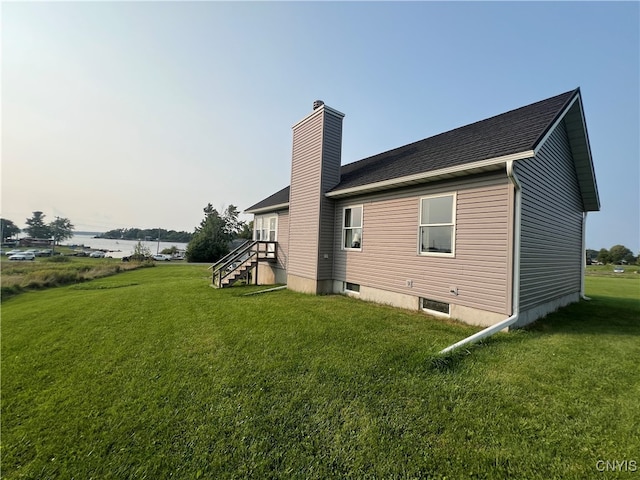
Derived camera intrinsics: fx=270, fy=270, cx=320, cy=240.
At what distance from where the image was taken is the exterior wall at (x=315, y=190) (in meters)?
9.90

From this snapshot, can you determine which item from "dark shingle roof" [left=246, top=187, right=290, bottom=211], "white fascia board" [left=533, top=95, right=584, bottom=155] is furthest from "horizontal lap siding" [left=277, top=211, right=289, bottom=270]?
"white fascia board" [left=533, top=95, right=584, bottom=155]

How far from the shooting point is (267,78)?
39.9 feet

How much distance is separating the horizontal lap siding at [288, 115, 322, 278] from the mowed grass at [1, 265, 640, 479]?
4.32m

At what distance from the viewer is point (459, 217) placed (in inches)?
249

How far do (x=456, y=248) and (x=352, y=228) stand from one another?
3731 mm

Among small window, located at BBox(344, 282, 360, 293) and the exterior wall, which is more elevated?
the exterior wall

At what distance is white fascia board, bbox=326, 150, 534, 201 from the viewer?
5215 millimetres

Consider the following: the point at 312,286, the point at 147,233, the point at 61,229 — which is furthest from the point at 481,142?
the point at 147,233

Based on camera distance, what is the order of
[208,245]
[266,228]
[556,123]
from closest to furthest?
1. [556,123]
2. [266,228]
3. [208,245]

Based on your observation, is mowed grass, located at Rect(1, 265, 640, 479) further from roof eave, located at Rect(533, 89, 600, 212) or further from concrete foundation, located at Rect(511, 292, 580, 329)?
roof eave, located at Rect(533, 89, 600, 212)

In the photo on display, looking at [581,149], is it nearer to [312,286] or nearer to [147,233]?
[312,286]

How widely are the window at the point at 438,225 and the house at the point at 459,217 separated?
0.03m

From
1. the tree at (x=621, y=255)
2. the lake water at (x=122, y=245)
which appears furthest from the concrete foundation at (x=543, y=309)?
the lake water at (x=122, y=245)

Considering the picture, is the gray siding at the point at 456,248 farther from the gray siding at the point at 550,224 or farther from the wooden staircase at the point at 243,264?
the wooden staircase at the point at 243,264
